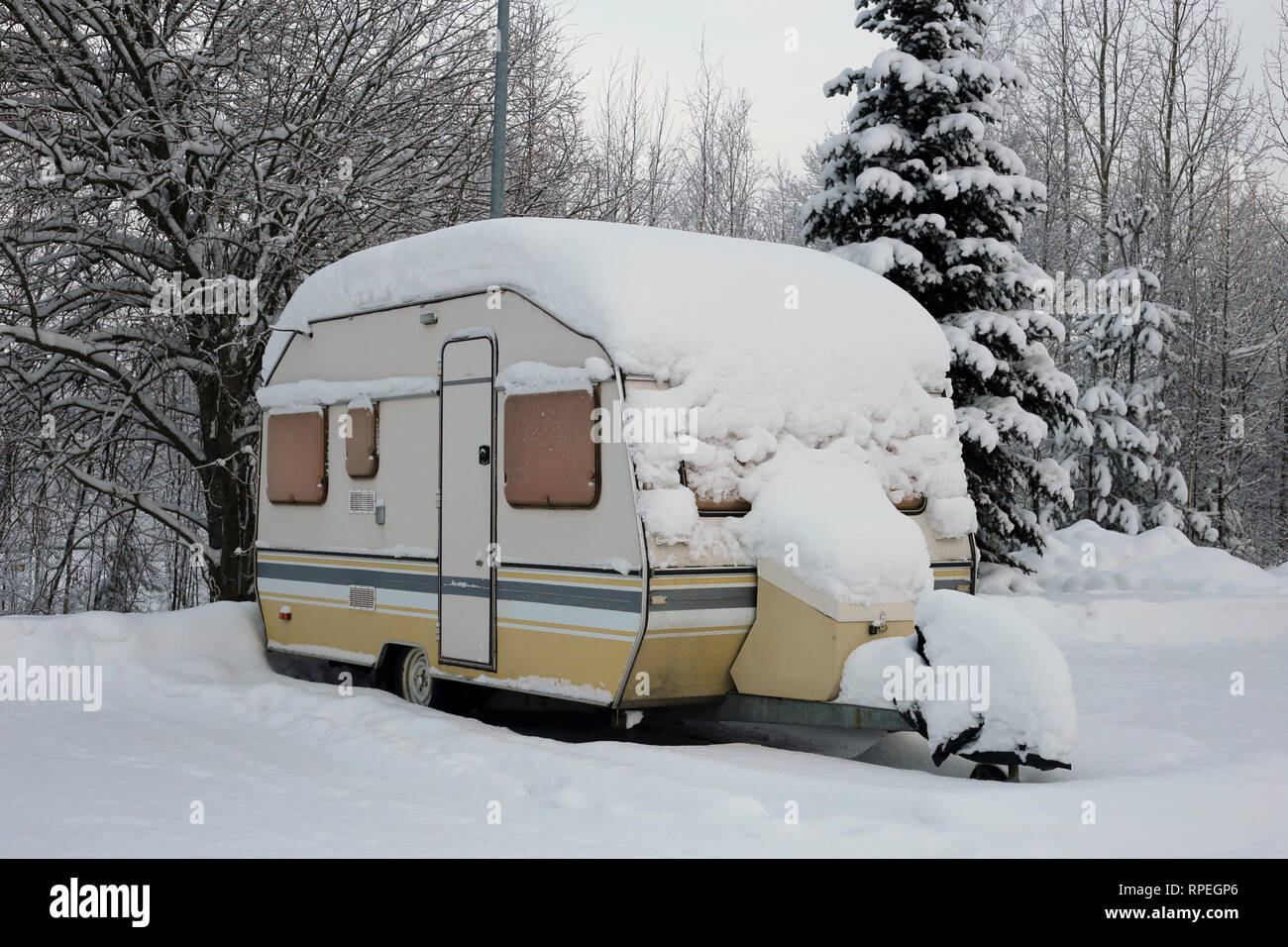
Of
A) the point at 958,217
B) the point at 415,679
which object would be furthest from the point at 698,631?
the point at 958,217

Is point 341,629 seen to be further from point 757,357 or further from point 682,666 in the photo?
point 757,357

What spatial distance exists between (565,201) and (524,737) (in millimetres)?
11815

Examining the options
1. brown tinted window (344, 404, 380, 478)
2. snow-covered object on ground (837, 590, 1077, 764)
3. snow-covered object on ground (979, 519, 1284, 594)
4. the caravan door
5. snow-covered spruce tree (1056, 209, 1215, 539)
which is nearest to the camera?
snow-covered object on ground (837, 590, 1077, 764)

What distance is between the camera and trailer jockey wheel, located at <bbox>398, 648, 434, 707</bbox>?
30.1ft

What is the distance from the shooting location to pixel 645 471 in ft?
24.1

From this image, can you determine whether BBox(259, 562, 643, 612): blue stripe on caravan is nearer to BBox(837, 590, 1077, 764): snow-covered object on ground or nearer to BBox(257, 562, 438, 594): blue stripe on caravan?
BBox(257, 562, 438, 594): blue stripe on caravan

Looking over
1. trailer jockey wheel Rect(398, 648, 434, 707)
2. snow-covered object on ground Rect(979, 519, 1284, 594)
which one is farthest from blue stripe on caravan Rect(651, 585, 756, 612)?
snow-covered object on ground Rect(979, 519, 1284, 594)

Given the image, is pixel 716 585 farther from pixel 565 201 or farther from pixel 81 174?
pixel 565 201

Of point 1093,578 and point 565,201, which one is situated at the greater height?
point 565,201

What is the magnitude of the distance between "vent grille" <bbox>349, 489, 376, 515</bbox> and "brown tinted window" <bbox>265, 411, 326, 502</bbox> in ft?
1.38

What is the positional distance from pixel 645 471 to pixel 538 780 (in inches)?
69.3

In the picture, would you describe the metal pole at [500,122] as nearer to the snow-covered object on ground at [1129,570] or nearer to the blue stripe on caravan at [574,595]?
the blue stripe on caravan at [574,595]
